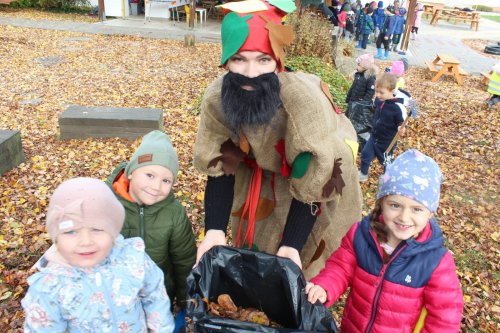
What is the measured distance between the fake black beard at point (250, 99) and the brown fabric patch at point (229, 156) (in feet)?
0.59

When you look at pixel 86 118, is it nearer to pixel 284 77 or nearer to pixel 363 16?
pixel 284 77

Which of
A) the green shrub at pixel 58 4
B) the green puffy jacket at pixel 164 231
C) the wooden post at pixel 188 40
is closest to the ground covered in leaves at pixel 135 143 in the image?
the wooden post at pixel 188 40

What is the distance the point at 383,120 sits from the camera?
5191 millimetres

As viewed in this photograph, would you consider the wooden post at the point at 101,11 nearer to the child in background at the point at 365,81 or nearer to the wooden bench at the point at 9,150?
the wooden bench at the point at 9,150

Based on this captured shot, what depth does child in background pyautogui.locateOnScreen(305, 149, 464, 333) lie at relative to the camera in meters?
1.84

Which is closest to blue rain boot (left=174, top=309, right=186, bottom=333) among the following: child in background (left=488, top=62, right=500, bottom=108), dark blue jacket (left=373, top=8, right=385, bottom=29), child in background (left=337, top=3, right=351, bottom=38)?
child in background (left=488, top=62, right=500, bottom=108)

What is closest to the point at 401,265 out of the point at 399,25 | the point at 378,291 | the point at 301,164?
the point at 378,291

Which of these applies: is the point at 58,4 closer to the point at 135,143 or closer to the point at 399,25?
the point at 399,25

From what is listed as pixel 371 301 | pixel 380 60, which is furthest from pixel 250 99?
pixel 380 60

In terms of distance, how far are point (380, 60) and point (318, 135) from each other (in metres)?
13.7

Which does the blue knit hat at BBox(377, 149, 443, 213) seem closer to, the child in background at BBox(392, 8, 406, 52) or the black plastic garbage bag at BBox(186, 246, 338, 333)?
the black plastic garbage bag at BBox(186, 246, 338, 333)

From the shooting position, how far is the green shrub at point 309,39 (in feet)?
29.3

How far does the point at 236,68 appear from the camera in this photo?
1.81 meters

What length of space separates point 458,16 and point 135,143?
28.0 metres
